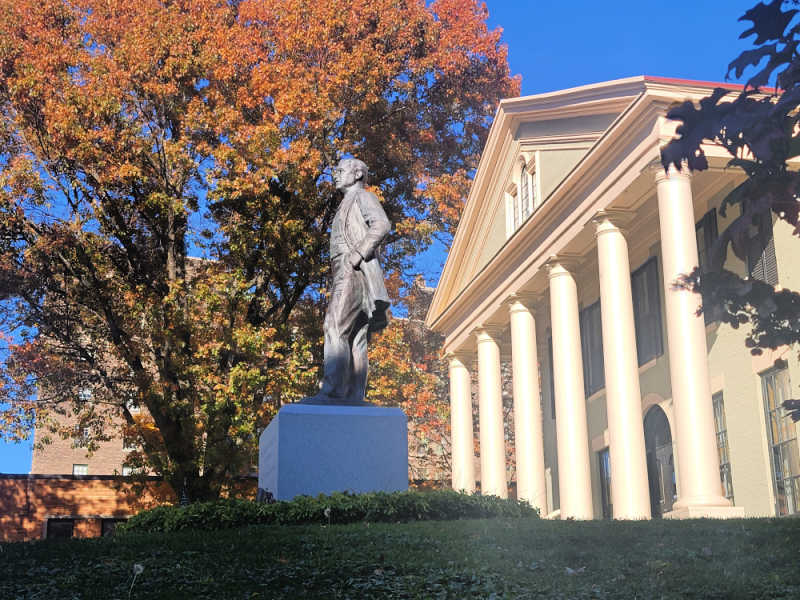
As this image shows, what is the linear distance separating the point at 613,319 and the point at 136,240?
1225cm

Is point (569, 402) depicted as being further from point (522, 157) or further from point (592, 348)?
point (522, 157)

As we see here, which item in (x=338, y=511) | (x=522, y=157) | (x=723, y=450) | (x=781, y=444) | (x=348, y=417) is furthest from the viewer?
(x=522, y=157)

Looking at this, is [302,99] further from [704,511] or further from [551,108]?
[704,511]

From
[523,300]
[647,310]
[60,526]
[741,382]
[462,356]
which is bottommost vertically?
[60,526]

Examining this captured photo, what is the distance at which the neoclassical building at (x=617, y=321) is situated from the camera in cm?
1666

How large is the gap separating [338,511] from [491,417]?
53.7ft

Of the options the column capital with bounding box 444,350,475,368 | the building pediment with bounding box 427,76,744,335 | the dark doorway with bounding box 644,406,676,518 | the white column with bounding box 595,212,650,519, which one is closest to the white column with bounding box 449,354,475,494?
the column capital with bounding box 444,350,475,368

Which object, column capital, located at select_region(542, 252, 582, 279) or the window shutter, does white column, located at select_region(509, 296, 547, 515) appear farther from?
the window shutter

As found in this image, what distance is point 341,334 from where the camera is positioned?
469 inches

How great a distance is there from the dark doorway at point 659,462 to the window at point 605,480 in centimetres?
192

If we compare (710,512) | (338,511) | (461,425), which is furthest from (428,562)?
(461,425)

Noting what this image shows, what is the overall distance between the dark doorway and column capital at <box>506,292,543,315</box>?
13.4 ft

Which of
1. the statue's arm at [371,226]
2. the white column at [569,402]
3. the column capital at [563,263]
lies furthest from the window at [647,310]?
the statue's arm at [371,226]

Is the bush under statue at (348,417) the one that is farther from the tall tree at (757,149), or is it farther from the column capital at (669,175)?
the tall tree at (757,149)
